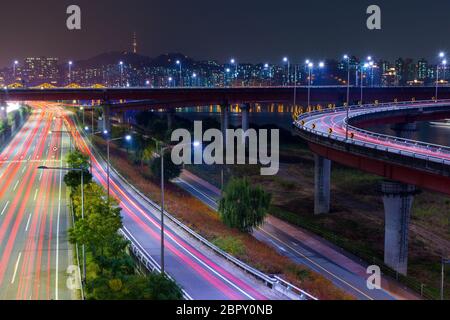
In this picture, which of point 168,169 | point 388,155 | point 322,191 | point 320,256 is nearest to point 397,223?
point 388,155

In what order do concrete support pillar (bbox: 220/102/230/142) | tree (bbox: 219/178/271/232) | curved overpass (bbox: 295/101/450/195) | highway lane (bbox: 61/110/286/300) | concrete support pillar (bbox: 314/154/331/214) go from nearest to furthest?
highway lane (bbox: 61/110/286/300) < curved overpass (bbox: 295/101/450/195) < tree (bbox: 219/178/271/232) < concrete support pillar (bbox: 314/154/331/214) < concrete support pillar (bbox: 220/102/230/142)

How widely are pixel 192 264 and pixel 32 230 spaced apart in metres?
18.1

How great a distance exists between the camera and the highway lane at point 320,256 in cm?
3656

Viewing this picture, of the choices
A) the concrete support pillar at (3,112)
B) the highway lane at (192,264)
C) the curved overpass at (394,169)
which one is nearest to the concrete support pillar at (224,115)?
the concrete support pillar at (3,112)

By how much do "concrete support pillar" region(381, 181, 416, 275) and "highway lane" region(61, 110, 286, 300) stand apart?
1471 cm

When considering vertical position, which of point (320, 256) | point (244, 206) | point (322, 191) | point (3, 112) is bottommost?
point (320, 256)

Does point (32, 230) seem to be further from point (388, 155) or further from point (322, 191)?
point (322, 191)

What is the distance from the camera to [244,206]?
4584cm

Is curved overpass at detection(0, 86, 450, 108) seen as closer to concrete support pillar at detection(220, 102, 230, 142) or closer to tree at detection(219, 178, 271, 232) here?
concrete support pillar at detection(220, 102, 230, 142)

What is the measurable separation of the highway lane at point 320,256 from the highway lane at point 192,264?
8146 mm

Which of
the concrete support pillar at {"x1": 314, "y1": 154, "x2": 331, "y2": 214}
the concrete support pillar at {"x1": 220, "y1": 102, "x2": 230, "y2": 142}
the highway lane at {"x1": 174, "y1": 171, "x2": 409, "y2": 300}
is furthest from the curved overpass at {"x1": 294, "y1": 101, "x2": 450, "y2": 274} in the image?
the concrete support pillar at {"x1": 220, "y1": 102, "x2": 230, "y2": 142}

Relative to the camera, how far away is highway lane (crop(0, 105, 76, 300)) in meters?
33.2
